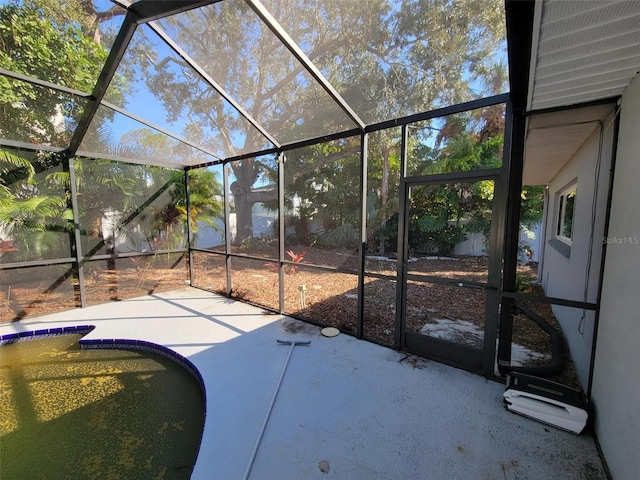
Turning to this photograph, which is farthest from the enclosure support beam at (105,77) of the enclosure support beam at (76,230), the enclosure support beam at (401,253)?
the enclosure support beam at (401,253)

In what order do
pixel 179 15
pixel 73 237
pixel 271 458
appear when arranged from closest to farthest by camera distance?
pixel 271 458, pixel 179 15, pixel 73 237

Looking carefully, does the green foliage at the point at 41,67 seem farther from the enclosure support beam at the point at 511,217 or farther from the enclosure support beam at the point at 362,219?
the enclosure support beam at the point at 511,217

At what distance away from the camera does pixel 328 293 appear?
563 centimetres

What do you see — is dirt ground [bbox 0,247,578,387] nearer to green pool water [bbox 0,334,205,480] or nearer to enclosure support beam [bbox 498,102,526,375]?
enclosure support beam [bbox 498,102,526,375]

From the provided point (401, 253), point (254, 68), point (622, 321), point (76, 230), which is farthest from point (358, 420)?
point (76, 230)

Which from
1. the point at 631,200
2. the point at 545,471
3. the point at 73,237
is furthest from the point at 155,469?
the point at 73,237

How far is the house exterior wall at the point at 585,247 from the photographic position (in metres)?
2.21

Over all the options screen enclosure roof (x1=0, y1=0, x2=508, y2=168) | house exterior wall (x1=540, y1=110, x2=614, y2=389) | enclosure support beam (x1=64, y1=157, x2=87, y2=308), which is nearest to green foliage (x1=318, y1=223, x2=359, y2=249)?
screen enclosure roof (x1=0, y1=0, x2=508, y2=168)

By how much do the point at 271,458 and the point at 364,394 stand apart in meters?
0.94

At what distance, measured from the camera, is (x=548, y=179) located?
5.43 m

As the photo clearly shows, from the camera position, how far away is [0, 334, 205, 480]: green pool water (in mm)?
1861

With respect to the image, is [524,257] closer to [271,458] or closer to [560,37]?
[560,37]

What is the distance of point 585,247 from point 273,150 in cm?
394

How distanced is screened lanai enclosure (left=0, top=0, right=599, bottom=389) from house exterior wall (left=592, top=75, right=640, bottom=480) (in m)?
0.37
